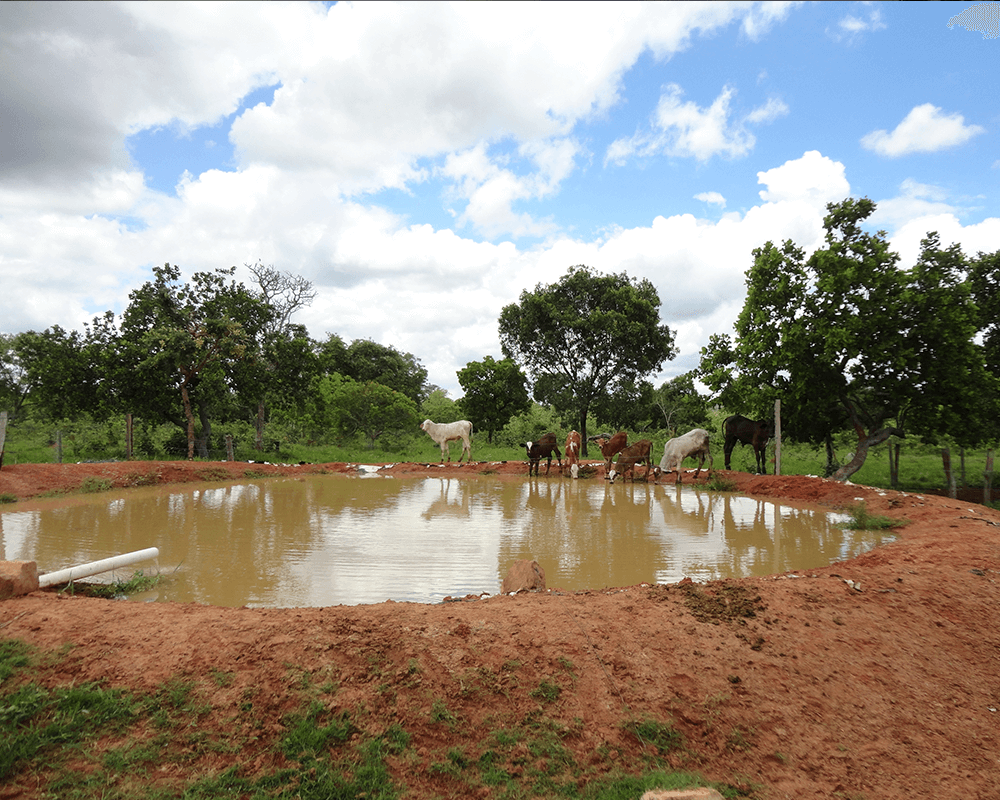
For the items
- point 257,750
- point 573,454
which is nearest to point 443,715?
point 257,750

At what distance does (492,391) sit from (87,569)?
20656 millimetres

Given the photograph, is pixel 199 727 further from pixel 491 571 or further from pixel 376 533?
pixel 376 533

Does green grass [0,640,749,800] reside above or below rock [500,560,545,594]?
below

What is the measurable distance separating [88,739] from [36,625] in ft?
4.74

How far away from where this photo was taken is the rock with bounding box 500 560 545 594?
538cm

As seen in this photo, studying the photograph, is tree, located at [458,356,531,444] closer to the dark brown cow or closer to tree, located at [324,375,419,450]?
tree, located at [324,375,419,450]

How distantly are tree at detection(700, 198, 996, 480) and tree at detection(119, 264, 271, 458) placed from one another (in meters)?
17.4

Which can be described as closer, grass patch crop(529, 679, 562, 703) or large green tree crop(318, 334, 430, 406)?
grass patch crop(529, 679, 562, 703)

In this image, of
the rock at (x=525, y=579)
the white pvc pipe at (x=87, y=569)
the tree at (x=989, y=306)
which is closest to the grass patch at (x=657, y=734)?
the rock at (x=525, y=579)

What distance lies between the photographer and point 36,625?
12.6 feet

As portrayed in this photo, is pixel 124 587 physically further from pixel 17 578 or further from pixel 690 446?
pixel 690 446

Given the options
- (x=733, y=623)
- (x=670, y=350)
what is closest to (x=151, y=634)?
(x=733, y=623)

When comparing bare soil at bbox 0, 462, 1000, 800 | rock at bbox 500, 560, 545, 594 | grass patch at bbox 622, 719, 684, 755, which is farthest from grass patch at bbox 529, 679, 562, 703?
rock at bbox 500, 560, 545, 594

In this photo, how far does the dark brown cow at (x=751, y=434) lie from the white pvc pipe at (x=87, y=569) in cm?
1589
